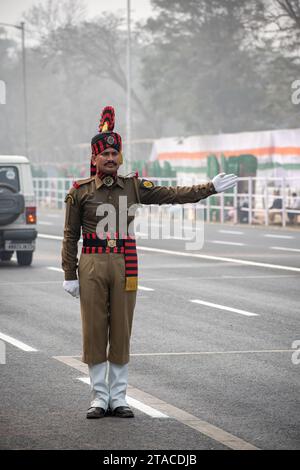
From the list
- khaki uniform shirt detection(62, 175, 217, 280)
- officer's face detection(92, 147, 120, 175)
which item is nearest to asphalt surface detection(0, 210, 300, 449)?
khaki uniform shirt detection(62, 175, 217, 280)

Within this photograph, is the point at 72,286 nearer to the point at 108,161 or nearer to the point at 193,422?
the point at 108,161

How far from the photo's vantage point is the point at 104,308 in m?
8.50

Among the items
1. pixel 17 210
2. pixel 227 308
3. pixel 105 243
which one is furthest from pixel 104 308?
Result: pixel 17 210

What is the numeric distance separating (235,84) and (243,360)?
51382 mm

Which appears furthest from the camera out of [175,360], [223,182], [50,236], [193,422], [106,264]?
[50,236]

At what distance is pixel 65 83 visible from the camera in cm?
10294

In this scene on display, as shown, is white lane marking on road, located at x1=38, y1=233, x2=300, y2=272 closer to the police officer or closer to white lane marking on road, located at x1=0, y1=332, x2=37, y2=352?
white lane marking on road, located at x1=0, y1=332, x2=37, y2=352

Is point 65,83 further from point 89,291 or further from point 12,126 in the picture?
point 89,291

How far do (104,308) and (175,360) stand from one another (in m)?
2.66

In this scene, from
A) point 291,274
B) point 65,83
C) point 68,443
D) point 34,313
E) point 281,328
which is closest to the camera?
point 68,443

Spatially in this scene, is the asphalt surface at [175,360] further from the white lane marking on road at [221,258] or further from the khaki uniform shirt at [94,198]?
the khaki uniform shirt at [94,198]

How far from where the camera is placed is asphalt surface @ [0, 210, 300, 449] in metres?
7.86

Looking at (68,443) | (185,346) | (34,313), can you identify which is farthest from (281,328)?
(68,443)
